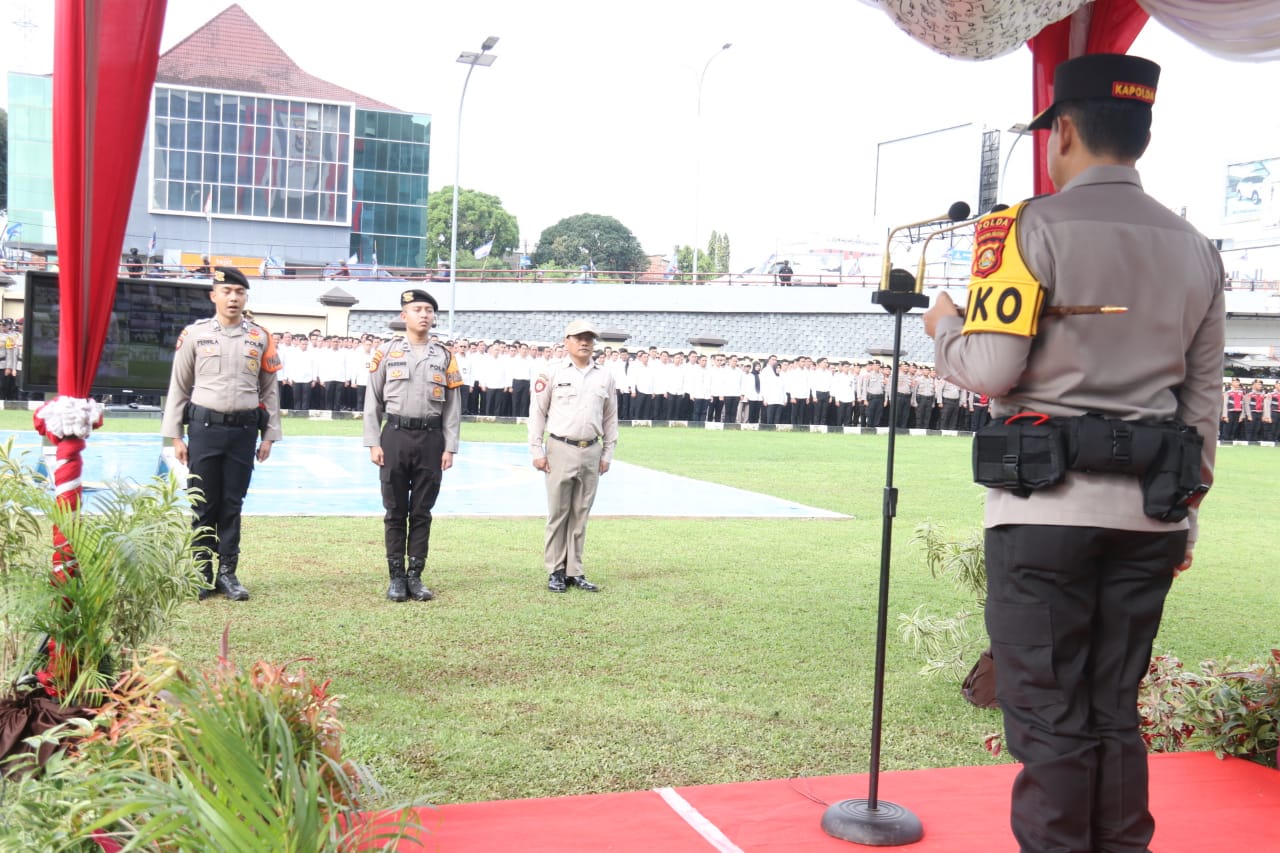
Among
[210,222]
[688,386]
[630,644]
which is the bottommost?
[630,644]

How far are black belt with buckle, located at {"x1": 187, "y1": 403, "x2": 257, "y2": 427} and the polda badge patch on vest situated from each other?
5354 millimetres

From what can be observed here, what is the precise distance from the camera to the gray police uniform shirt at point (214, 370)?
686 centimetres

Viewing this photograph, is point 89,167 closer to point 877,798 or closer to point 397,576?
point 877,798

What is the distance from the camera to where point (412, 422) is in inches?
275

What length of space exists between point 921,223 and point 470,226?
83947 mm

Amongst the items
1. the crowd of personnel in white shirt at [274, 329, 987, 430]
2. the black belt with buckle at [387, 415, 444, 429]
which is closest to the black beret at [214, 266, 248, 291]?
the black belt with buckle at [387, 415, 444, 429]

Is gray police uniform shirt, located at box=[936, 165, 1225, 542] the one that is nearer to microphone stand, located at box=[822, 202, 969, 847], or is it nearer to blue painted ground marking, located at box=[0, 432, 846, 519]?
→ microphone stand, located at box=[822, 202, 969, 847]

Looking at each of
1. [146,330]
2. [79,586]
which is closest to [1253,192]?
[146,330]

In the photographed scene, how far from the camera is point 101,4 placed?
337cm

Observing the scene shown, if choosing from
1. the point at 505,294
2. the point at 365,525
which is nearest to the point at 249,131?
the point at 505,294

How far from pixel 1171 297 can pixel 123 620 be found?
3.11 metres

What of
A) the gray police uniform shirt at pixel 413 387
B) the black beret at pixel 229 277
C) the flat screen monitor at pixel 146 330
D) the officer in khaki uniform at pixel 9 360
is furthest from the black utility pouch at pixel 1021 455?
the officer in khaki uniform at pixel 9 360

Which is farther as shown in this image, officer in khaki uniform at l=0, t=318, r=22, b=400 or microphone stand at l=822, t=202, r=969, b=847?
officer in khaki uniform at l=0, t=318, r=22, b=400

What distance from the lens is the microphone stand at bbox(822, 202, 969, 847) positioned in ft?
10.4
